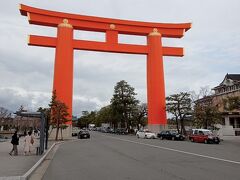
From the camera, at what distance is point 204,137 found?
34.5 m


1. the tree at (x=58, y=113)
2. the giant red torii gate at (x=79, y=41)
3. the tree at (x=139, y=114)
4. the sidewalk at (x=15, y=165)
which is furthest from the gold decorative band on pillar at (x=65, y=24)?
the tree at (x=139, y=114)

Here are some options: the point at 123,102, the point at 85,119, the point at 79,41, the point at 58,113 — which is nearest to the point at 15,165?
the point at 58,113

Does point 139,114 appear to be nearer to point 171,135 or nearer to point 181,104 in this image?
point 181,104

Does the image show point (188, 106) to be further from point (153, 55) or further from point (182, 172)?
point (182, 172)

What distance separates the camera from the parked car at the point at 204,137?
111ft

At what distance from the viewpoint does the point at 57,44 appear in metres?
42.6

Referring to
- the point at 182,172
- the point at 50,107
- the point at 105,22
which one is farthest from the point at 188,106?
the point at 182,172

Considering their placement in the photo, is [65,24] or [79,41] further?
[79,41]

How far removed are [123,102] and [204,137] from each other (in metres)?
38.9

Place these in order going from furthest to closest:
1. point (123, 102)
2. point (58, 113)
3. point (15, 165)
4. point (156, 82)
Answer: point (123, 102)
point (156, 82)
point (58, 113)
point (15, 165)

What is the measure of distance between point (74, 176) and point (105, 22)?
33.9m

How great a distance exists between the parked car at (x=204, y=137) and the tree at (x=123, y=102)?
3527 cm

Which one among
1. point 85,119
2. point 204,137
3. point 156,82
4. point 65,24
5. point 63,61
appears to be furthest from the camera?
point 85,119

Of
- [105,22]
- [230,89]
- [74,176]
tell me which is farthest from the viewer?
[230,89]
